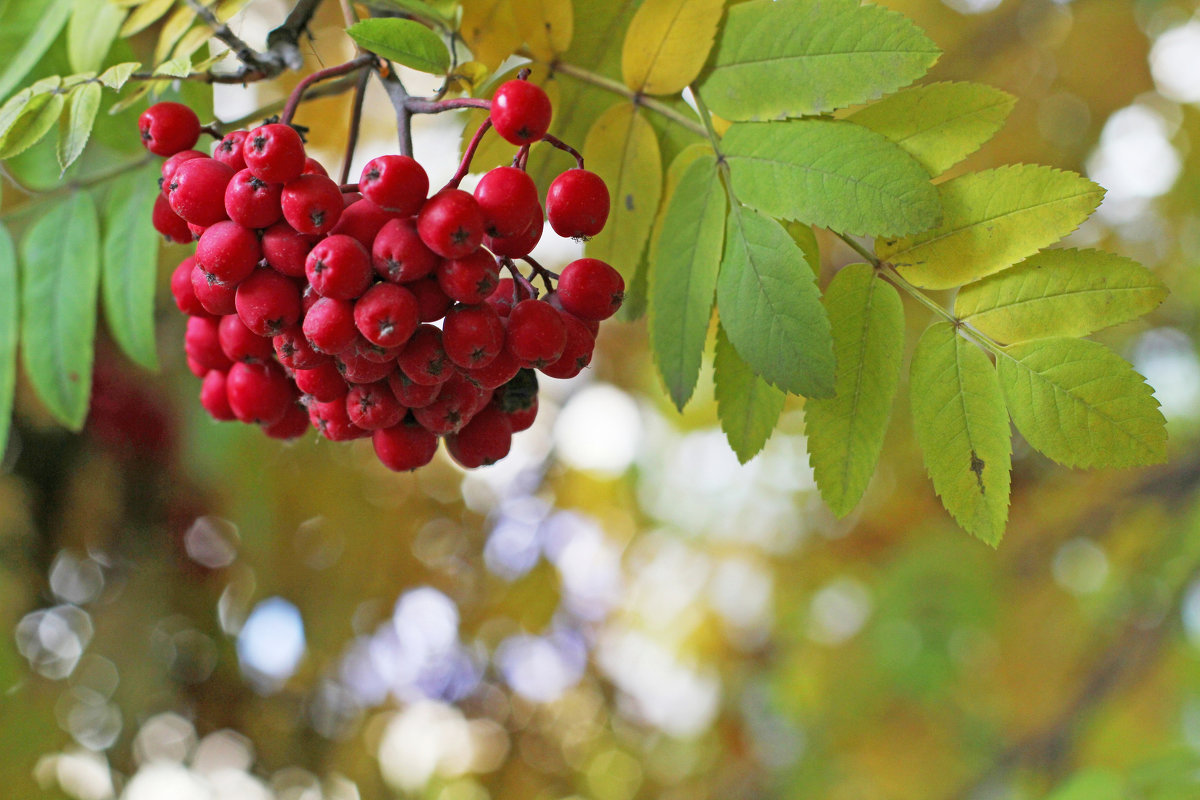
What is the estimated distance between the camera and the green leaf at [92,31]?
3.37 ft

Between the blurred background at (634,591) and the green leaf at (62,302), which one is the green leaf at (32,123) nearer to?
the green leaf at (62,302)

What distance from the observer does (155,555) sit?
2117 mm

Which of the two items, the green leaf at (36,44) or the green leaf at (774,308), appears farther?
the green leaf at (36,44)

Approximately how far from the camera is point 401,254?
708mm

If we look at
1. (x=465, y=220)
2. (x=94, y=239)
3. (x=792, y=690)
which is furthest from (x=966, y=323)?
(x=792, y=690)

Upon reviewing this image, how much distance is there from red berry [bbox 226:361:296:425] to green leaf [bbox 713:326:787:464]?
47cm

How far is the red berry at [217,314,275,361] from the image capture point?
86 centimetres

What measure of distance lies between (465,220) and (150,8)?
0.60 meters

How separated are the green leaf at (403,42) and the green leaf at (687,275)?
280mm

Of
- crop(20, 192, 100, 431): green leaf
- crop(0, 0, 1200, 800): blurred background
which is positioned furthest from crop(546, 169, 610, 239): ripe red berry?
crop(0, 0, 1200, 800): blurred background

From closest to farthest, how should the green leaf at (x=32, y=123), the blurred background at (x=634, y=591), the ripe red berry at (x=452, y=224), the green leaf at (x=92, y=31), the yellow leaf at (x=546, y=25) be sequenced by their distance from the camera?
the ripe red berry at (x=452, y=224) < the green leaf at (x=32, y=123) < the yellow leaf at (x=546, y=25) < the green leaf at (x=92, y=31) < the blurred background at (x=634, y=591)

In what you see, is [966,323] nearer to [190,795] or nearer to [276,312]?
[276,312]

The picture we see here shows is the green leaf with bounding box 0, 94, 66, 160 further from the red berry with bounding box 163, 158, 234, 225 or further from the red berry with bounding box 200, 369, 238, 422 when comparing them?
the red berry with bounding box 200, 369, 238, 422

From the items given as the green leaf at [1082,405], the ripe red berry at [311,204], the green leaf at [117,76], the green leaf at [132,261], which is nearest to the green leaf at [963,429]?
the green leaf at [1082,405]
